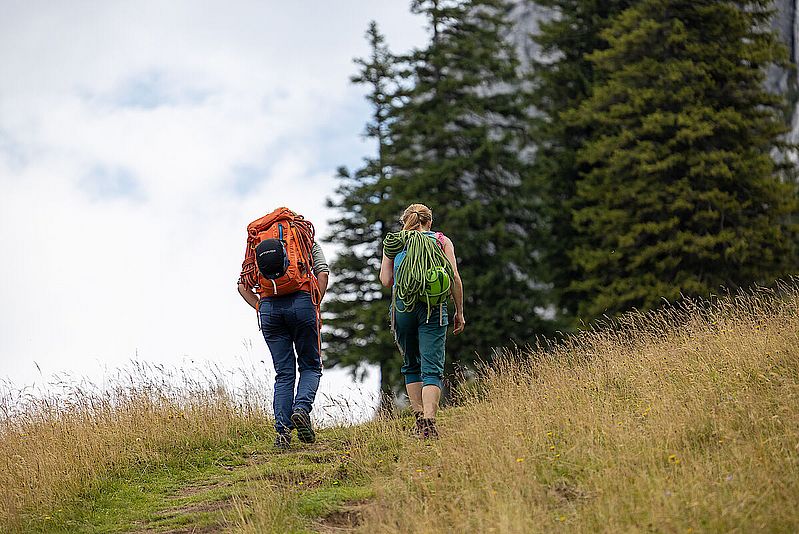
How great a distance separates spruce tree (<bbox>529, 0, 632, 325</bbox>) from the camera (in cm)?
2322

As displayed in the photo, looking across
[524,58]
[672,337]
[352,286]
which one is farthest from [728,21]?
[524,58]

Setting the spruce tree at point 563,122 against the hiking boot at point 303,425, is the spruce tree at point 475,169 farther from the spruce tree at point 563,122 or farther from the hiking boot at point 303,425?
the hiking boot at point 303,425

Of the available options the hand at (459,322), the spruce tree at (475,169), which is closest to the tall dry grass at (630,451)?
the hand at (459,322)

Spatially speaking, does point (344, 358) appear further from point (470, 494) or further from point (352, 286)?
point (470, 494)

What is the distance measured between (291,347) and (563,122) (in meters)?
17.9

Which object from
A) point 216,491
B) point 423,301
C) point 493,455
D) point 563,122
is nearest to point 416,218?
point 423,301

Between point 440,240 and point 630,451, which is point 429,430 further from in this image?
point 630,451

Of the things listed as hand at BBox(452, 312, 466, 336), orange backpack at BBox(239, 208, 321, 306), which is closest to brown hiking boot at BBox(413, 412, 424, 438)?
hand at BBox(452, 312, 466, 336)

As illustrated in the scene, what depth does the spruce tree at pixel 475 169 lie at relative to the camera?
71.2 ft

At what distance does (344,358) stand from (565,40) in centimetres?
1107

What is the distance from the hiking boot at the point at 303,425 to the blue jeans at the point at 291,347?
5 centimetres

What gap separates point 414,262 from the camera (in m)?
7.32

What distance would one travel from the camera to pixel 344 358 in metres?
22.7

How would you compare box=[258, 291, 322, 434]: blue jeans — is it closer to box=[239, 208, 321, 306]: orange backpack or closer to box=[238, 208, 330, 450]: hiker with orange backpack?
box=[238, 208, 330, 450]: hiker with orange backpack
